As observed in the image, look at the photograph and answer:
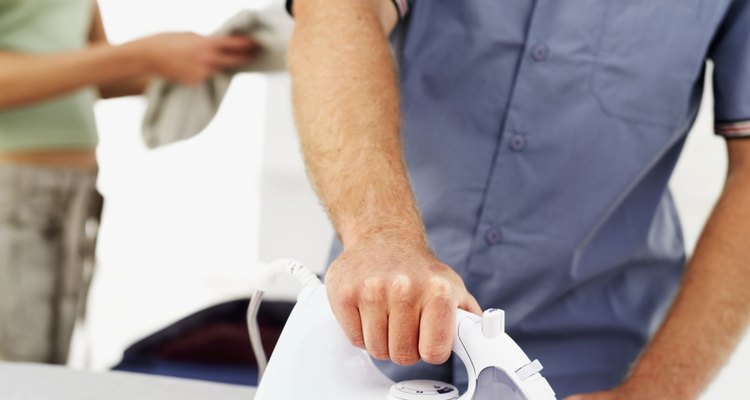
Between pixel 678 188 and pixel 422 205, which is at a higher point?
pixel 422 205

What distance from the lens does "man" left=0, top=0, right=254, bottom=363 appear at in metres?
1.82

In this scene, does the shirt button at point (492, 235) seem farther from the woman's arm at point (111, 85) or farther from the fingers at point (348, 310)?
the woman's arm at point (111, 85)

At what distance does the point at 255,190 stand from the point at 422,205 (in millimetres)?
1698

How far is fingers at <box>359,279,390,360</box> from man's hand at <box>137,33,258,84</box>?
1.29m

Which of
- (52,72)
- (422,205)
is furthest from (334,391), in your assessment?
(52,72)

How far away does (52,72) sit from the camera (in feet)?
5.89

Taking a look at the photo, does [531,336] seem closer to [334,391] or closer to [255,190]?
[334,391]

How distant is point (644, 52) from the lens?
3.89ft

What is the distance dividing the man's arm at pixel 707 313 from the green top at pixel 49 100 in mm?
1249

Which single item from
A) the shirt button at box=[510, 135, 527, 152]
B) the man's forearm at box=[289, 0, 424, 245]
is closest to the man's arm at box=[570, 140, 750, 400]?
the shirt button at box=[510, 135, 527, 152]

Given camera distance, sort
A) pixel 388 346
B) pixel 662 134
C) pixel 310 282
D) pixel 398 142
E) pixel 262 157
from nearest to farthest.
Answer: pixel 388 346
pixel 310 282
pixel 398 142
pixel 662 134
pixel 262 157

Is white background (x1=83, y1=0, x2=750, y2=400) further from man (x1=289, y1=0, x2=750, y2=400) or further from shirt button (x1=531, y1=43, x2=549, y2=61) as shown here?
shirt button (x1=531, y1=43, x2=549, y2=61)

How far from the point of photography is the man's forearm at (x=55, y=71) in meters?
1.78

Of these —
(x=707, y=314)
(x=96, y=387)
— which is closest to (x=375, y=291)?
(x=96, y=387)
